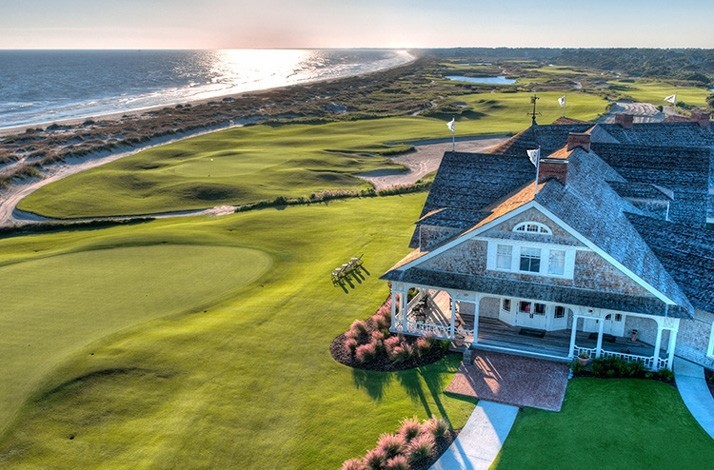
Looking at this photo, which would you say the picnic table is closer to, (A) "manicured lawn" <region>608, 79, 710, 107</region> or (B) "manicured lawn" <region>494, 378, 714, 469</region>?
(B) "manicured lawn" <region>494, 378, 714, 469</region>

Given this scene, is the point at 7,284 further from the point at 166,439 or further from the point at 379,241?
the point at 379,241

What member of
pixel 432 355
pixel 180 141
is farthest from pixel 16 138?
pixel 432 355

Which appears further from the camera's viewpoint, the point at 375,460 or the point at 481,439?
the point at 481,439

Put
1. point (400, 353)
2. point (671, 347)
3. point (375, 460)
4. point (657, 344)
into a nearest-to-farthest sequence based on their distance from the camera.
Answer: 1. point (375, 460)
2. point (657, 344)
3. point (671, 347)
4. point (400, 353)

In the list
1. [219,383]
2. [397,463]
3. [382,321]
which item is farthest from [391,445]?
[382,321]

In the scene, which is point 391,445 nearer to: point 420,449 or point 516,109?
point 420,449

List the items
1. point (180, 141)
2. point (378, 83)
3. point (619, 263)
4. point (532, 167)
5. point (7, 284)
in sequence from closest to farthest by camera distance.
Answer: point (619, 263) < point (532, 167) < point (7, 284) < point (180, 141) < point (378, 83)
